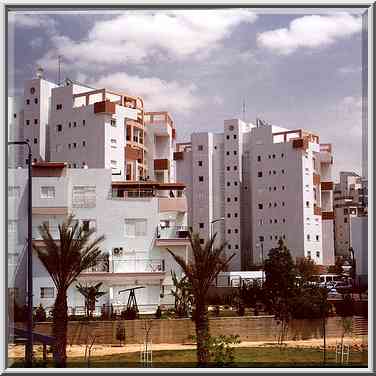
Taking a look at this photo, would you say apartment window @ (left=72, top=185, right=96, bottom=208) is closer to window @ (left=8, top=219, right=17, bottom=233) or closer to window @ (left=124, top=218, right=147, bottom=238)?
window @ (left=124, top=218, right=147, bottom=238)

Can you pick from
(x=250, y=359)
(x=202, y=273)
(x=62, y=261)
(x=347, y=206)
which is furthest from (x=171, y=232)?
(x=347, y=206)

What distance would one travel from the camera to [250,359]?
1363cm

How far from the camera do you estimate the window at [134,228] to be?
53.5 ft

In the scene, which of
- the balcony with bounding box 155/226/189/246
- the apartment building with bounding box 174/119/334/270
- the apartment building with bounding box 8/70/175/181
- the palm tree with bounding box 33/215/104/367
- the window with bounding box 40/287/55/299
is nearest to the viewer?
the palm tree with bounding box 33/215/104/367

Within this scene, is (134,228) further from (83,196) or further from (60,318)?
(60,318)

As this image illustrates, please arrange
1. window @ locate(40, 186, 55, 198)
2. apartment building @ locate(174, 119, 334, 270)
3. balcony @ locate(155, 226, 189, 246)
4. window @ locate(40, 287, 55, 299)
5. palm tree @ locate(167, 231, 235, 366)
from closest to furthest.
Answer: palm tree @ locate(167, 231, 235, 366), window @ locate(40, 287, 55, 299), window @ locate(40, 186, 55, 198), balcony @ locate(155, 226, 189, 246), apartment building @ locate(174, 119, 334, 270)

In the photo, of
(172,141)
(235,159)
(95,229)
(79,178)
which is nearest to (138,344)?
(95,229)

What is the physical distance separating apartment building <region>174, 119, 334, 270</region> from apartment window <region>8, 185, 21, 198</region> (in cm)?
528

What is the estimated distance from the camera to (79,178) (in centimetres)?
1616

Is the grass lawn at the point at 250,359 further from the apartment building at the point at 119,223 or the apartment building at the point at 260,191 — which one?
the apartment building at the point at 260,191

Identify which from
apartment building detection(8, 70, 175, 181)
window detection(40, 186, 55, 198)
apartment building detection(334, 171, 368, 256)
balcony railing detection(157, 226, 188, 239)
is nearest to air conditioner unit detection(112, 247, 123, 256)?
balcony railing detection(157, 226, 188, 239)

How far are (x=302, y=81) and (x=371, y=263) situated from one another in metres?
4.28

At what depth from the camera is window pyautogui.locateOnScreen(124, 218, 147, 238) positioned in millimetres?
16302

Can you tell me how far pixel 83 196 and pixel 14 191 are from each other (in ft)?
8.69
